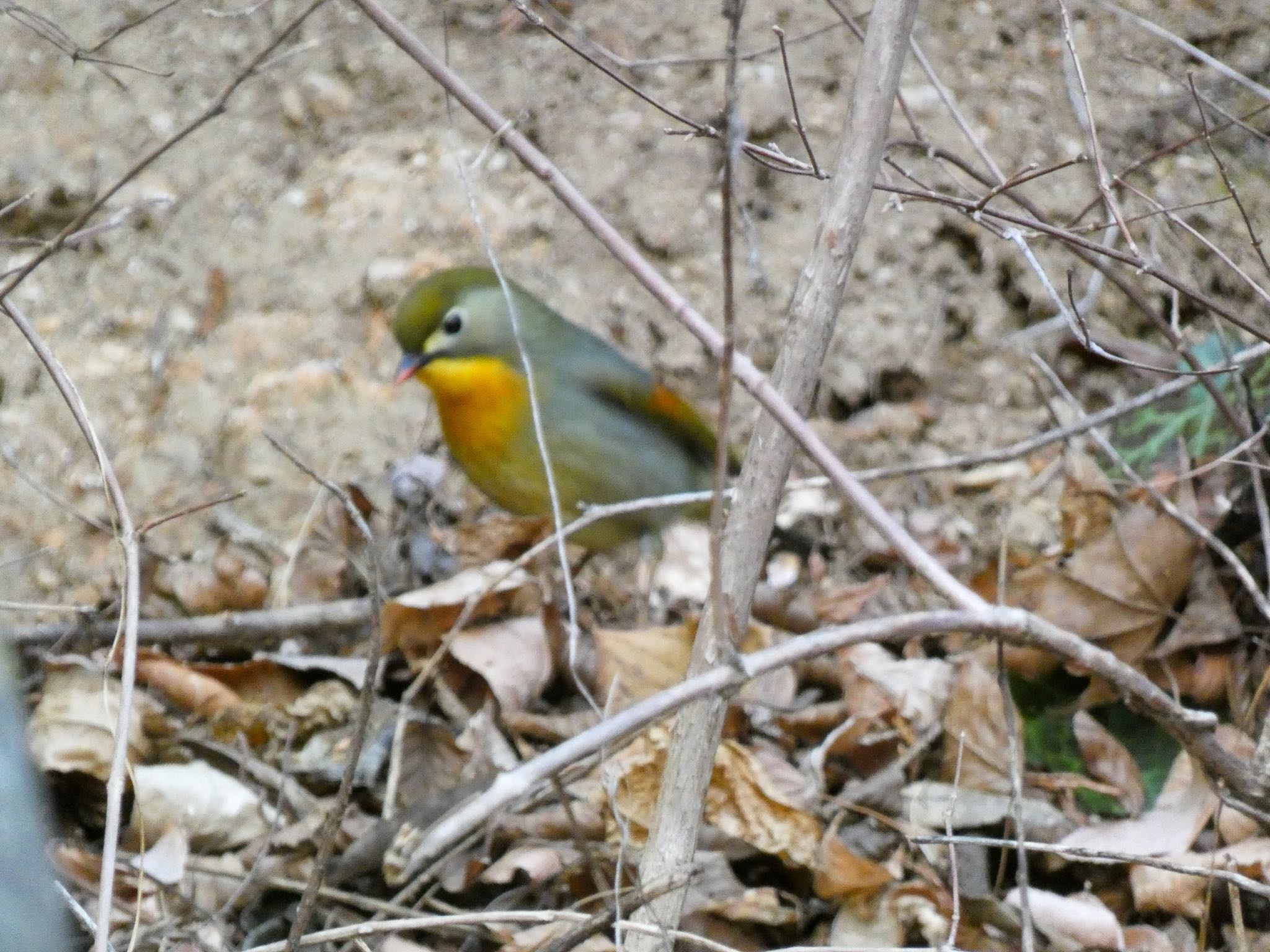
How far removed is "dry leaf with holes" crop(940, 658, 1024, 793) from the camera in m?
2.80

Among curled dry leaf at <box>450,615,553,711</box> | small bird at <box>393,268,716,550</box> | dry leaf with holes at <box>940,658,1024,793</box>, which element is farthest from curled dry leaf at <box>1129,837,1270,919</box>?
small bird at <box>393,268,716,550</box>

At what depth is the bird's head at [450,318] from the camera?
167 inches

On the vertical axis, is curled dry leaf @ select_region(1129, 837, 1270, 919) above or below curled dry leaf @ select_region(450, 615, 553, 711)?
below

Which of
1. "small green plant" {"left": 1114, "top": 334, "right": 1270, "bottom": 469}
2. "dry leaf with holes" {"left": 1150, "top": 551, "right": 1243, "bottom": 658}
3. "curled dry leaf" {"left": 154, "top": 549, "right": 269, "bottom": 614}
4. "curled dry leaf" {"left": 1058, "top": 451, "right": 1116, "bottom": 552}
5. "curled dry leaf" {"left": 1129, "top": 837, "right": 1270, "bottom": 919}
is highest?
"small green plant" {"left": 1114, "top": 334, "right": 1270, "bottom": 469}

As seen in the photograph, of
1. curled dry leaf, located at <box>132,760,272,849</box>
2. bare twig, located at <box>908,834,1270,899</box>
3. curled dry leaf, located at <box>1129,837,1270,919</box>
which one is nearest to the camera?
bare twig, located at <box>908,834,1270,899</box>

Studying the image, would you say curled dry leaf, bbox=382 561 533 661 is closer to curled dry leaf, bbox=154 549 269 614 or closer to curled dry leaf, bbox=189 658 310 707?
curled dry leaf, bbox=189 658 310 707

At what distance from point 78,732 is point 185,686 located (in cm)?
29

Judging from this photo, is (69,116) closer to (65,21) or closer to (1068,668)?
(65,21)

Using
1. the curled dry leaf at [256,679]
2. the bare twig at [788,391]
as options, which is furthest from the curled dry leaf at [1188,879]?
the curled dry leaf at [256,679]

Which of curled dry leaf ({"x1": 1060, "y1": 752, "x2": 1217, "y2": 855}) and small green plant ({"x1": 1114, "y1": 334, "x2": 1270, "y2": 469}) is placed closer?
curled dry leaf ({"x1": 1060, "y1": 752, "x2": 1217, "y2": 855})

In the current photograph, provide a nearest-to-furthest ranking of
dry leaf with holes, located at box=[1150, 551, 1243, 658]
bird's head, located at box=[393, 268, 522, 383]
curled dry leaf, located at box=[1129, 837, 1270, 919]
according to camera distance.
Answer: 1. curled dry leaf, located at box=[1129, 837, 1270, 919]
2. dry leaf with holes, located at box=[1150, 551, 1243, 658]
3. bird's head, located at box=[393, 268, 522, 383]

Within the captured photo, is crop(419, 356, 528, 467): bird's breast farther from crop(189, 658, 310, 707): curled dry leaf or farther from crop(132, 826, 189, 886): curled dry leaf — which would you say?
crop(132, 826, 189, 886): curled dry leaf

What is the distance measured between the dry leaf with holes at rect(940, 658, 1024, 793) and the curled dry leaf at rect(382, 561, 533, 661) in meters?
1.08

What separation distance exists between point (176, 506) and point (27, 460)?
50cm
